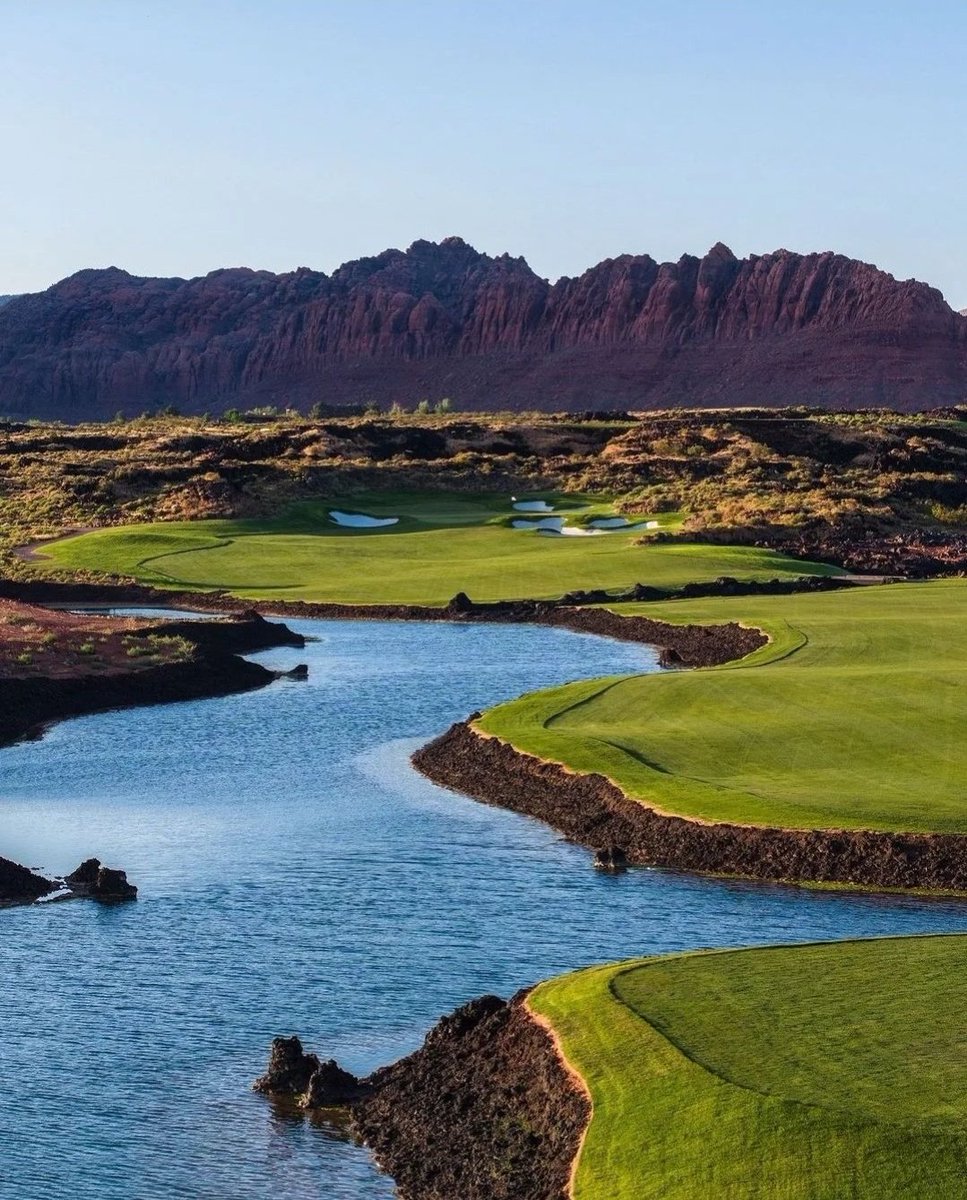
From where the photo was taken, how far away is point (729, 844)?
90.0 ft

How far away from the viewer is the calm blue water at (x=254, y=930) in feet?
56.6

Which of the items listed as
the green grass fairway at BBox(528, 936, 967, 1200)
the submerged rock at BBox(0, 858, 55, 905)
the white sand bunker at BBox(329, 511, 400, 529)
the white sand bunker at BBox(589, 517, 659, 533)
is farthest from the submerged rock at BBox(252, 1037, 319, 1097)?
the white sand bunker at BBox(329, 511, 400, 529)

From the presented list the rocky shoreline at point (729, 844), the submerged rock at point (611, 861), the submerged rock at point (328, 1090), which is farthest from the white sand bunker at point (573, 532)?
the submerged rock at point (328, 1090)

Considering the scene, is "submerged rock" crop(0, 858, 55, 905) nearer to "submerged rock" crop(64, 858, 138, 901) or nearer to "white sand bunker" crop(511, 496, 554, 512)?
"submerged rock" crop(64, 858, 138, 901)

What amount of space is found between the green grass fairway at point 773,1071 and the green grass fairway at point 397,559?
45.9 metres

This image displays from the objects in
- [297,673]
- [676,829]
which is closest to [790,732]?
[676,829]

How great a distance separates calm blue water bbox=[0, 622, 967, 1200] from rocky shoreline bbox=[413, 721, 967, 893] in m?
0.61

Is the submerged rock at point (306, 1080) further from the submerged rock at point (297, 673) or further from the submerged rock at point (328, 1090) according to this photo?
the submerged rock at point (297, 673)

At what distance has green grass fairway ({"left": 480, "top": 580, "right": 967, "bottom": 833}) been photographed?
28547mm

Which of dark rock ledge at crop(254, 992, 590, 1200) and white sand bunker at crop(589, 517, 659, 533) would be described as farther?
white sand bunker at crop(589, 517, 659, 533)

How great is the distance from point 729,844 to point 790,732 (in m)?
A: 6.26

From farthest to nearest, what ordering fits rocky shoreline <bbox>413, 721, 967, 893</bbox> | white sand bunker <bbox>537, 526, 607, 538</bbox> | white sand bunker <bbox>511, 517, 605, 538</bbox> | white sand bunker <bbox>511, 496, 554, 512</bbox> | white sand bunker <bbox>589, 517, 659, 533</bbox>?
white sand bunker <bbox>511, 496, 554, 512</bbox>
white sand bunker <bbox>589, 517, 659, 533</bbox>
white sand bunker <bbox>511, 517, 605, 538</bbox>
white sand bunker <bbox>537, 526, 607, 538</bbox>
rocky shoreline <bbox>413, 721, 967, 893</bbox>

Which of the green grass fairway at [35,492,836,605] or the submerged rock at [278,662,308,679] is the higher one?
the green grass fairway at [35,492,836,605]

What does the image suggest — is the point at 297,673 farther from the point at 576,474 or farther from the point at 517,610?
the point at 576,474
